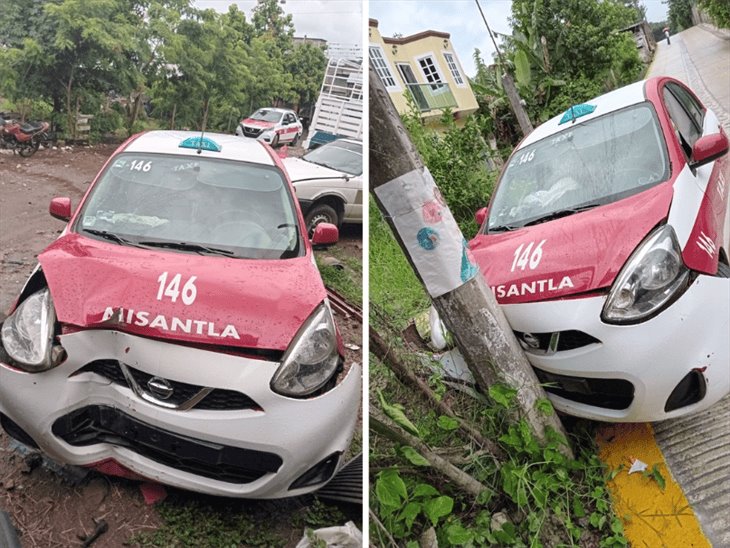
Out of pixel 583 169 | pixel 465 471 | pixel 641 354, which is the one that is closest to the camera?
pixel 641 354

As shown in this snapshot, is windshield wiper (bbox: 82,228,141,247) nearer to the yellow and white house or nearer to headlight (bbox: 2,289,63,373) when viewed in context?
headlight (bbox: 2,289,63,373)

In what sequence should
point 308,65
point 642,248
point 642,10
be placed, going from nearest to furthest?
point 308,65
point 642,248
point 642,10

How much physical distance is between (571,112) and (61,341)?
2033mm

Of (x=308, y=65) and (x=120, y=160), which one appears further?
(x=120, y=160)

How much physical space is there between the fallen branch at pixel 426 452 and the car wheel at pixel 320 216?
1.60 feet

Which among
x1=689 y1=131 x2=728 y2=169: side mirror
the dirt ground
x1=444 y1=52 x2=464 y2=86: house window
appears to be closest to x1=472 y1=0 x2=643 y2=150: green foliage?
x1=444 y1=52 x2=464 y2=86: house window

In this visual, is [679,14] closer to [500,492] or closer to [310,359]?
[500,492]

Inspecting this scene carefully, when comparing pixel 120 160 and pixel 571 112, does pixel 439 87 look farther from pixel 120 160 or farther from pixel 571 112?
pixel 571 112

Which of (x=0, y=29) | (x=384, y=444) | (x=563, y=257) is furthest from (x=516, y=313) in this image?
(x=0, y=29)

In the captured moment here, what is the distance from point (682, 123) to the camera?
2574 mm

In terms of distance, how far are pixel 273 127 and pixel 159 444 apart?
0.73m

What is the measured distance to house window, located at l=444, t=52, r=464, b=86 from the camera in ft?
5.13

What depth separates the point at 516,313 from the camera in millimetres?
Answer: 1957

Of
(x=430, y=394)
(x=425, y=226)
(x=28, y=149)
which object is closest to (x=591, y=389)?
(x=430, y=394)
